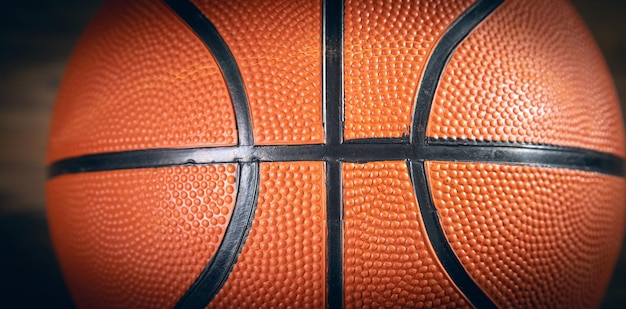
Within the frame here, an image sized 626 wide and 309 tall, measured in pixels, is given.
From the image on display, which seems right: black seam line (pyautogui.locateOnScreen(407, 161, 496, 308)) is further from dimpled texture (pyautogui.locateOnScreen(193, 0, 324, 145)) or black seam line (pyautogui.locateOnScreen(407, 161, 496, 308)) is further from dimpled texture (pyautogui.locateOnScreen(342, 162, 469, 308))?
dimpled texture (pyautogui.locateOnScreen(193, 0, 324, 145))

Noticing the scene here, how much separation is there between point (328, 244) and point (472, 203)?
0.24m

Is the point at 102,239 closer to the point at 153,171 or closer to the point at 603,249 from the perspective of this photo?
the point at 153,171

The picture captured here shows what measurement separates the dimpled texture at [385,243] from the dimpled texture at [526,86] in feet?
0.38

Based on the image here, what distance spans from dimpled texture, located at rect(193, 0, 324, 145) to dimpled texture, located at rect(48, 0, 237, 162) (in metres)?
0.05

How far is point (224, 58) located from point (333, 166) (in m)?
Answer: 0.26

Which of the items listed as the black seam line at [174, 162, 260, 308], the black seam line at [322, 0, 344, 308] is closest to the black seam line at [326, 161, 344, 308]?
the black seam line at [322, 0, 344, 308]

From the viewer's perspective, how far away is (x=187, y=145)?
826mm

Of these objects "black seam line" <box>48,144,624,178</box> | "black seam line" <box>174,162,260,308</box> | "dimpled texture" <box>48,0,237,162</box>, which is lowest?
"black seam line" <box>174,162,260,308</box>

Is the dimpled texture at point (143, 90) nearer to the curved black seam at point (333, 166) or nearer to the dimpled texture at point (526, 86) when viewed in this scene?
the curved black seam at point (333, 166)

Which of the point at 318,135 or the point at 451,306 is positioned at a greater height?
the point at 318,135

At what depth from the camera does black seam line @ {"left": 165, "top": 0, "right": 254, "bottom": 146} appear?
81 cm

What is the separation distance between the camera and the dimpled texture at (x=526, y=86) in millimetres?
818

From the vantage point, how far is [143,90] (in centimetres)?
87


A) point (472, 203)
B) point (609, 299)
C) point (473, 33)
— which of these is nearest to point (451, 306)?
point (472, 203)
